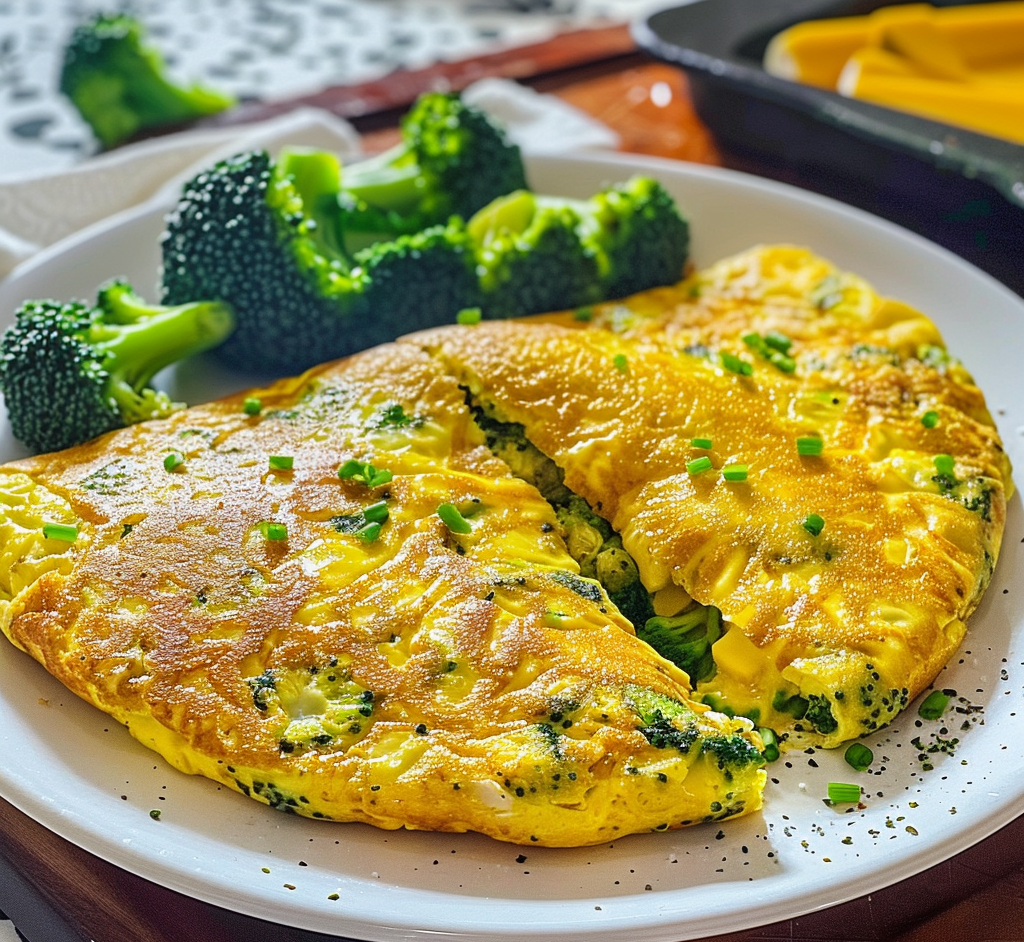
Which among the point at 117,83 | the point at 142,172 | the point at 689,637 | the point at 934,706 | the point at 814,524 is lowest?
the point at 934,706

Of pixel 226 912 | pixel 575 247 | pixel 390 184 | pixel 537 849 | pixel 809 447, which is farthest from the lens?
pixel 390 184

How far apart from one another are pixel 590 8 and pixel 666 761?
8.10 meters

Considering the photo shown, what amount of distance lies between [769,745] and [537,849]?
599 millimetres

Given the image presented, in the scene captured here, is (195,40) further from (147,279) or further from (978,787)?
(978,787)

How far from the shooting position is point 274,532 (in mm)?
2688

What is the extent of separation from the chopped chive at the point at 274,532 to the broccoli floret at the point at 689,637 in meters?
0.92

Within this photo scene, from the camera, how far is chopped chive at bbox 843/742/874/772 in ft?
8.13

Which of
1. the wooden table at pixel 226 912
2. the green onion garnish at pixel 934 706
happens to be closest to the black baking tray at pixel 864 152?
the green onion garnish at pixel 934 706

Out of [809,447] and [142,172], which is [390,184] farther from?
[809,447]

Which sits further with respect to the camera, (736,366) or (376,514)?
(736,366)

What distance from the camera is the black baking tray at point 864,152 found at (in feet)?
14.3

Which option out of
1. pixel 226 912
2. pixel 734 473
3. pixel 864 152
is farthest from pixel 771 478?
pixel 864 152

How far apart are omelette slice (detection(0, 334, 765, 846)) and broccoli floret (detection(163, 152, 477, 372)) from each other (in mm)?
629

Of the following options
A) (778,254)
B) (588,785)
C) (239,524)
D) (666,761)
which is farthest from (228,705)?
(778,254)
